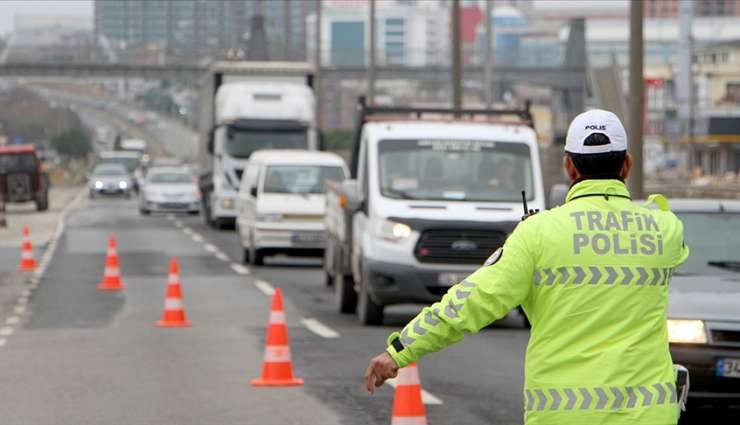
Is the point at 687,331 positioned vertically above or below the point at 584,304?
below

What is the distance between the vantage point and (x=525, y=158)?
66.6 feet

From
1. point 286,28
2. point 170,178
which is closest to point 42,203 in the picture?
point 170,178

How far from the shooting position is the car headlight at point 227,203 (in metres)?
44.7

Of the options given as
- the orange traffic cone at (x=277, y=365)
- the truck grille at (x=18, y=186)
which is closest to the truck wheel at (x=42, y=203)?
the truck grille at (x=18, y=186)

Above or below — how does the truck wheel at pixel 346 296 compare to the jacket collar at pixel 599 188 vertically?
below

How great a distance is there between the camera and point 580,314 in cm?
534

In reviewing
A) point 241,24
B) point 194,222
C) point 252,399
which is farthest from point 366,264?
point 241,24

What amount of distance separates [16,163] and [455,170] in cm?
4465

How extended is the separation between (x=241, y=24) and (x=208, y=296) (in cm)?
5276

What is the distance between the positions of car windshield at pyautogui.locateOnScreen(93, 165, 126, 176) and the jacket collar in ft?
249

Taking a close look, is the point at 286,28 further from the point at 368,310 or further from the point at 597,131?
the point at 597,131

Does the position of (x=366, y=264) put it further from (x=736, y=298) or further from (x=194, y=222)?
(x=194, y=222)

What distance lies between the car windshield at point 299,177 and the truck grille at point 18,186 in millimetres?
32194

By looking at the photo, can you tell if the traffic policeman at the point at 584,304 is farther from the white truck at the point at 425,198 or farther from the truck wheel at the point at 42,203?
the truck wheel at the point at 42,203
